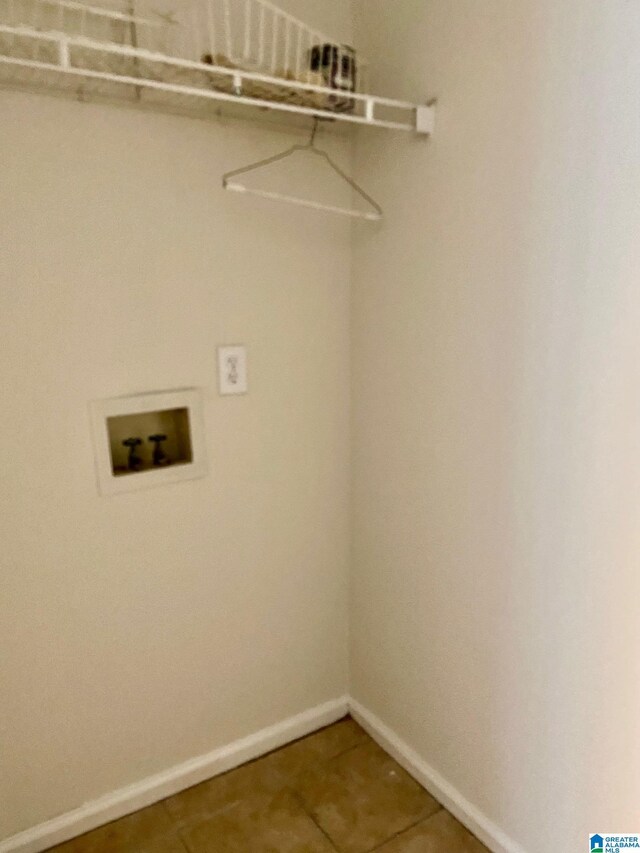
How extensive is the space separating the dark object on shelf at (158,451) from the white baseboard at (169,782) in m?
0.89

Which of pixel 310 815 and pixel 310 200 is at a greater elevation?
pixel 310 200

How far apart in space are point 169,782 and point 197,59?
189cm

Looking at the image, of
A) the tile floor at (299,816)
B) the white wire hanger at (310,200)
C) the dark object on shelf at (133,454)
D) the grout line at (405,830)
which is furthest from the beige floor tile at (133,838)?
the white wire hanger at (310,200)

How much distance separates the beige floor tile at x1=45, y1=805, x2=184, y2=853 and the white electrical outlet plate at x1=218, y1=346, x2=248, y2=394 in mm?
1174

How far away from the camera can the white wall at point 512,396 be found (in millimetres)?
1126

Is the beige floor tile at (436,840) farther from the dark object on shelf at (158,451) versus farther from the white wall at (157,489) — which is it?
the dark object on shelf at (158,451)

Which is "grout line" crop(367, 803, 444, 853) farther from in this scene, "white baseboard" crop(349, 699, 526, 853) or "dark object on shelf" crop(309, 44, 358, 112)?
"dark object on shelf" crop(309, 44, 358, 112)

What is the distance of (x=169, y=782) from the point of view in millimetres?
1728

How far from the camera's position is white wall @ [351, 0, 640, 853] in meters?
1.13

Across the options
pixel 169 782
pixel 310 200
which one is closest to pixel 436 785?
pixel 169 782

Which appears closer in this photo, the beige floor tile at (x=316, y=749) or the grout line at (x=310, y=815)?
the grout line at (x=310, y=815)

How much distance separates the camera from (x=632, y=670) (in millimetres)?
1184

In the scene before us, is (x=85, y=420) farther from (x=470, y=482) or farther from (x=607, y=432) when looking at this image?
(x=607, y=432)

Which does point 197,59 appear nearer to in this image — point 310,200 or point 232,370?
point 310,200
